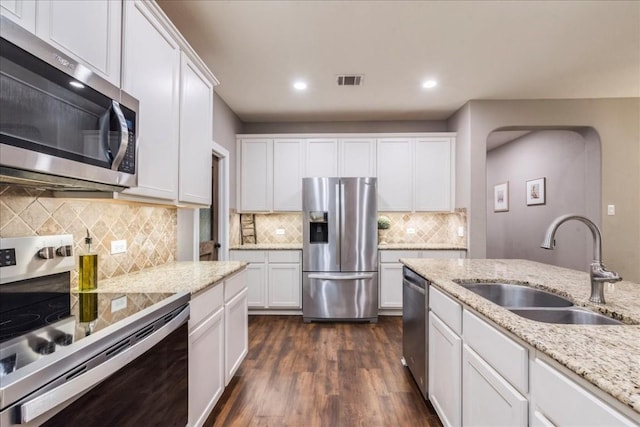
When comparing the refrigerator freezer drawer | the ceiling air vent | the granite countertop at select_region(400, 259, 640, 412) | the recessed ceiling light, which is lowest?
the refrigerator freezer drawer

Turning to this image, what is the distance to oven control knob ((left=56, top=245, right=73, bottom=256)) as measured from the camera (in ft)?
4.57

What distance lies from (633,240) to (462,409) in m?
3.63

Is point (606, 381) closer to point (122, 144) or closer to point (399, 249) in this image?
point (122, 144)

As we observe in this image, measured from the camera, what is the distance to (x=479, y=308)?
4.13 ft

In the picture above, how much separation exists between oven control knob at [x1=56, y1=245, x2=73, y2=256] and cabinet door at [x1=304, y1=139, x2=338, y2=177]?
2910 millimetres

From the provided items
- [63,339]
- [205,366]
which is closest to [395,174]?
[205,366]

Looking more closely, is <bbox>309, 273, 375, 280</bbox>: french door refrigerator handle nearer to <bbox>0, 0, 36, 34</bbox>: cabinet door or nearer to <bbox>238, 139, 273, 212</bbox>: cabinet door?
<bbox>238, 139, 273, 212</bbox>: cabinet door

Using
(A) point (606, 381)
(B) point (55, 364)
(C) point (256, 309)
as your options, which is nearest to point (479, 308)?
(A) point (606, 381)

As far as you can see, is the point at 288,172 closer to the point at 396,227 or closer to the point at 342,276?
the point at 342,276

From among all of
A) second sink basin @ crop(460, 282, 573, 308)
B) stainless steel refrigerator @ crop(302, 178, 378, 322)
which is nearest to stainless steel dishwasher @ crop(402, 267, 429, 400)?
second sink basin @ crop(460, 282, 573, 308)

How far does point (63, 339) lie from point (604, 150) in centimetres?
498

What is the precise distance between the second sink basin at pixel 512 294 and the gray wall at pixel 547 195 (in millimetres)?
2763

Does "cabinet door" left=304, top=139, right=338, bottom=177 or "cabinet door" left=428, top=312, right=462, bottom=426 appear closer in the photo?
"cabinet door" left=428, top=312, right=462, bottom=426

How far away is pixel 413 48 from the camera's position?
2514mm
